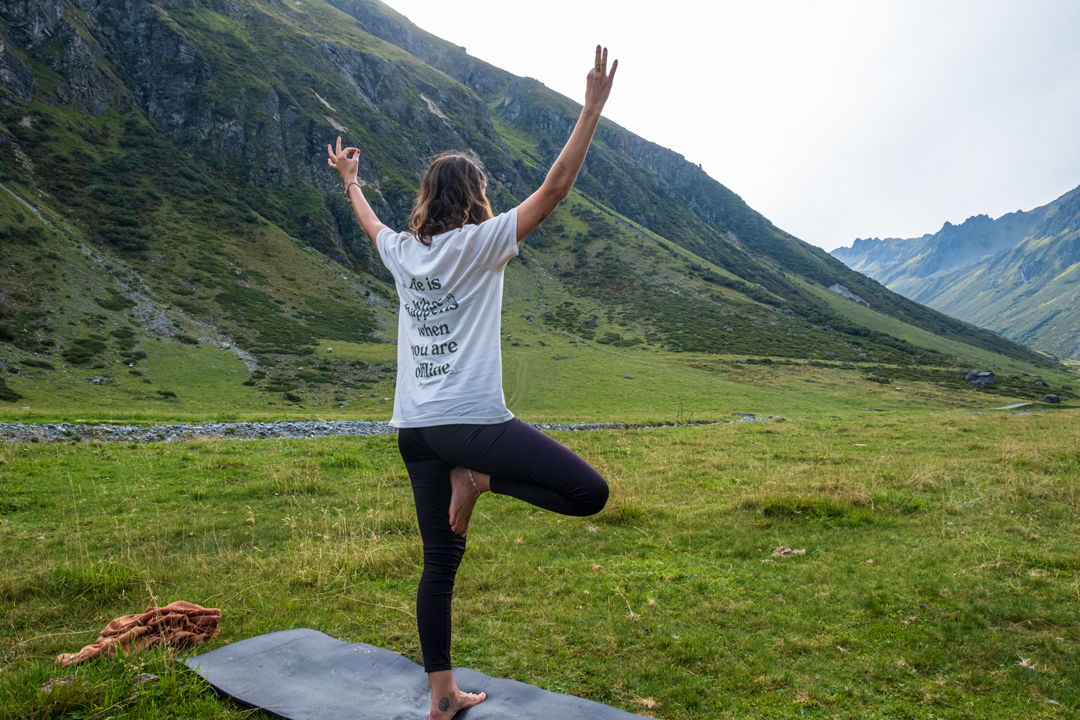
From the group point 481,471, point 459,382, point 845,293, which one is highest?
point 845,293

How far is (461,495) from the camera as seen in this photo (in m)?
2.94

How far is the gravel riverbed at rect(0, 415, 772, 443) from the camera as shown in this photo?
1694 cm

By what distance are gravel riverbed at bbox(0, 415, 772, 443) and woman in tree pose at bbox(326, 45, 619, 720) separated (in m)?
10.3

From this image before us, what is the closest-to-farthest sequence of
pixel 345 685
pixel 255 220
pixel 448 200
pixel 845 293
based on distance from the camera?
pixel 448 200
pixel 345 685
pixel 255 220
pixel 845 293

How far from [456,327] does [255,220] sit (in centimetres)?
9761

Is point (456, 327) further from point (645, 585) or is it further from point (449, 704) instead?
point (645, 585)

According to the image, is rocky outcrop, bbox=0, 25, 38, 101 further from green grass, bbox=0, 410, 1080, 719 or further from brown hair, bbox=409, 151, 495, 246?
brown hair, bbox=409, 151, 495, 246

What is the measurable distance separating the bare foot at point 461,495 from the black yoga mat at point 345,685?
1194 mm

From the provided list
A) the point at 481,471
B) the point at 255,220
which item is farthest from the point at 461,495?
the point at 255,220

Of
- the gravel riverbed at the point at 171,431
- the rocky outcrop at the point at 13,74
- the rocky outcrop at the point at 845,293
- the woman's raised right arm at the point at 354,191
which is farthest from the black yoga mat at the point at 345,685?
the rocky outcrop at the point at 845,293

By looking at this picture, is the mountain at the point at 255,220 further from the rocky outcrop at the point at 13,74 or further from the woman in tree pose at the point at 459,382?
the woman in tree pose at the point at 459,382

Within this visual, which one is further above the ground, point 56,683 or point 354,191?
point 354,191

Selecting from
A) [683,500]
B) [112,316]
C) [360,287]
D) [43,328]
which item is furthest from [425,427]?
[360,287]

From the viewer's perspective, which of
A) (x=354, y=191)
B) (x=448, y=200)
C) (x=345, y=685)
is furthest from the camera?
(x=354, y=191)
